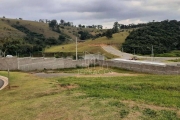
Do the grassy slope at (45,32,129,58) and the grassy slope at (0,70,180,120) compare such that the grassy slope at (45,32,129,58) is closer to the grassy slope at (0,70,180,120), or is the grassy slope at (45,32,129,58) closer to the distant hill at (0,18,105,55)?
the distant hill at (0,18,105,55)

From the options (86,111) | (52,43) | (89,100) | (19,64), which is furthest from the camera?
(52,43)

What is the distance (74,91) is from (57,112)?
5.49 metres

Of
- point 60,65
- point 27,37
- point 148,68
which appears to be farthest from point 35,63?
point 27,37

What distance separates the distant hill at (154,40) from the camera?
86000 millimetres

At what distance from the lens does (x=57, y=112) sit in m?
14.2

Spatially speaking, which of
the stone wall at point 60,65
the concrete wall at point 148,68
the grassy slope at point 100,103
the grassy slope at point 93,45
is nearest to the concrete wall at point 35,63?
the stone wall at point 60,65

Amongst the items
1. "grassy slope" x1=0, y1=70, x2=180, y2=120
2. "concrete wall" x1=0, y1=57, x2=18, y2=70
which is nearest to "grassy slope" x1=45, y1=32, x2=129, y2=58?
"concrete wall" x1=0, y1=57, x2=18, y2=70

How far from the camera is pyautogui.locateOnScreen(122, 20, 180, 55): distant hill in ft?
282

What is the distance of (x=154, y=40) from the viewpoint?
293ft

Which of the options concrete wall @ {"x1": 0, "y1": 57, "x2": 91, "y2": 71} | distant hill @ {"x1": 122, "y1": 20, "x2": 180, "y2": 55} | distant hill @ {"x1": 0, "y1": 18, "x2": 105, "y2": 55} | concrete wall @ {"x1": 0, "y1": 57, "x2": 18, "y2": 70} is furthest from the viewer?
distant hill @ {"x1": 122, "y1": 20, "x2": 180, "y2": 55}

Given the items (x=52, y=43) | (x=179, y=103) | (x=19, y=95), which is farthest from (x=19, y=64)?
(x=52, y=43)

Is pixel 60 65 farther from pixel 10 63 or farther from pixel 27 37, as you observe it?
pixel 27 37

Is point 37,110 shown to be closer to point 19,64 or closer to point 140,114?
point 140,114

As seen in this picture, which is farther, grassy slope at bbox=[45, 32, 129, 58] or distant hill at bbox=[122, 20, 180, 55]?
grassy slope at bbox=[45, 32, 129, 58]
